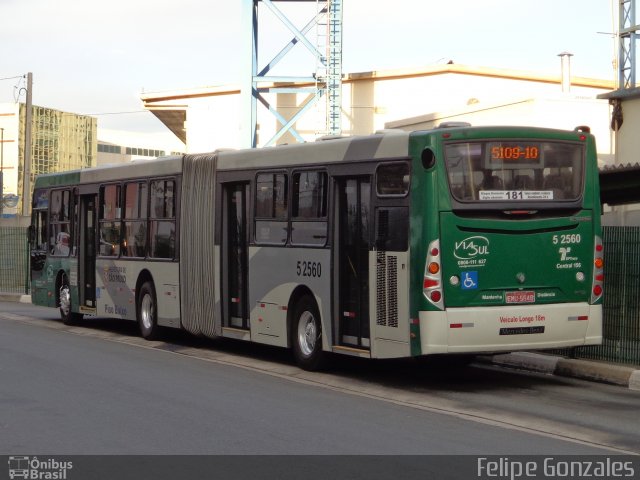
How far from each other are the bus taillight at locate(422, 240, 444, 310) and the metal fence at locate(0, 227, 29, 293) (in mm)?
24095

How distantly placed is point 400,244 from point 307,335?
2642 millimetres

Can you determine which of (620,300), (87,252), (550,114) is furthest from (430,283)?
(550,114)

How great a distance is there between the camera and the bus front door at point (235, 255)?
55.0 ft

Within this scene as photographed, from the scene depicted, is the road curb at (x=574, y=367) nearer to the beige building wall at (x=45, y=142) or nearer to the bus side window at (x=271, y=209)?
the bus side window at (x=271, y=209)

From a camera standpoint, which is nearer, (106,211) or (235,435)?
(235,435)

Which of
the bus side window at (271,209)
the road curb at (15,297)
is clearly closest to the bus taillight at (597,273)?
the bus side window at (271,209)

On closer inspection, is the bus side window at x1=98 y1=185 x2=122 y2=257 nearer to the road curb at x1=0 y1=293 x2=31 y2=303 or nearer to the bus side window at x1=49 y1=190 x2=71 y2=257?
the bus side window at x1=49 y1=190 x2=71 y2=257

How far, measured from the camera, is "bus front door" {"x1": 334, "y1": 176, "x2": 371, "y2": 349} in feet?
45.3

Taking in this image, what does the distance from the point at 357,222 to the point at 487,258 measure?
6.52 feet

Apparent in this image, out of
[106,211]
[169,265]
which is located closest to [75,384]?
[169,265]

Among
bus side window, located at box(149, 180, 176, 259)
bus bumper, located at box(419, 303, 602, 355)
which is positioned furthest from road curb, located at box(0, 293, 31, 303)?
bus bumper, located at box(419, 303, 602, 355)

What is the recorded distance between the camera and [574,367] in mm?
14242
